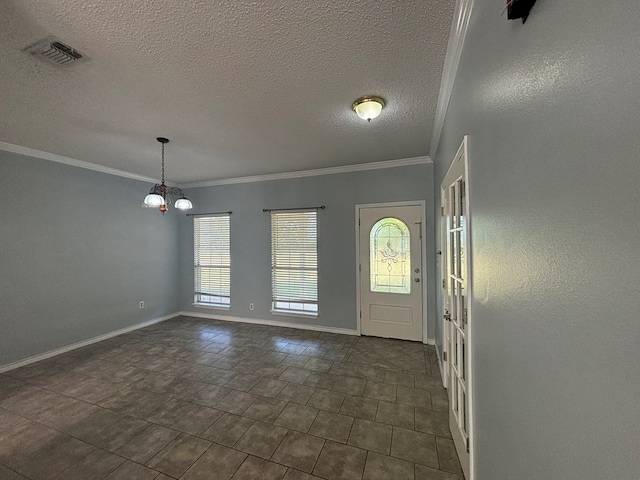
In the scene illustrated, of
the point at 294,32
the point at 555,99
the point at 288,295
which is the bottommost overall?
the point at 288,295

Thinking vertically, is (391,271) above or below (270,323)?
above

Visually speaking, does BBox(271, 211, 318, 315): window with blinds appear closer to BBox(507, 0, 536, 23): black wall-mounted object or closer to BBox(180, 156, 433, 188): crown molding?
BBox(180, 156, 433, 188): crown molding

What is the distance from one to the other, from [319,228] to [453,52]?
9.96 ft

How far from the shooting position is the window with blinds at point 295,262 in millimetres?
4461

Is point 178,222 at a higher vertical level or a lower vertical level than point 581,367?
higher

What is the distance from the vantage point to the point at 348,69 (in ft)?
6.06

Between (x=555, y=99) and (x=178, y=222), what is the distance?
599 centimetres

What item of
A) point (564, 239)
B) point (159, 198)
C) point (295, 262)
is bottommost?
point (295, 262)

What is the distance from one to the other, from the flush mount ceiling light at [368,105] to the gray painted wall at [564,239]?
46.3 inches

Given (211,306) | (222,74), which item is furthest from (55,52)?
(211,306)

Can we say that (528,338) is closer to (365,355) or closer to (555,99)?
(555,99)

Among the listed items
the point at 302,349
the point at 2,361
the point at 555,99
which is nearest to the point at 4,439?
the point at 2,361

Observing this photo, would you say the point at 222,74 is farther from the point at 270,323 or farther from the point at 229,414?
the point at 270,323

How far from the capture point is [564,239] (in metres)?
0.56
